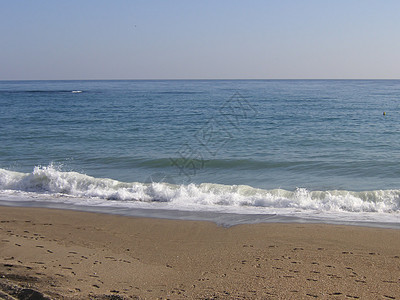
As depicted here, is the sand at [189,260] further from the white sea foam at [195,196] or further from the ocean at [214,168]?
the white sea foam at [195,196]

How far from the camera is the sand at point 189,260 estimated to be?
4633 mm

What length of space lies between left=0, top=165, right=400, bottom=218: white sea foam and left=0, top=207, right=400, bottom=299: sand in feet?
5.11

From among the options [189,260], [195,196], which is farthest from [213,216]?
[189,260]

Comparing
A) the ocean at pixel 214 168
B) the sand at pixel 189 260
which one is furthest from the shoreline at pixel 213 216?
the sand at pixel 189 260

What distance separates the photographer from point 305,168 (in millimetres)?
12852

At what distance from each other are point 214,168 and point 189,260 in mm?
7792

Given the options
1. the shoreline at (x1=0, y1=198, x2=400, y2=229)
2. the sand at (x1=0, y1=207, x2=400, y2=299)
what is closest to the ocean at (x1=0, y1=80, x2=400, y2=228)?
the shoreline at (x1=0, y1=198, x2=400, y2=229)

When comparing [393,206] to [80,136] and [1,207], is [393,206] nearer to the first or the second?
[1,207]

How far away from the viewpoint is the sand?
4.63 meters

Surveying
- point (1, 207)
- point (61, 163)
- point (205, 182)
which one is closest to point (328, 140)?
point (205, 182)

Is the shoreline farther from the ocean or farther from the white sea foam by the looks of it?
the white sea foam

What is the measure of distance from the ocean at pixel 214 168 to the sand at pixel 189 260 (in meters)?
1.01

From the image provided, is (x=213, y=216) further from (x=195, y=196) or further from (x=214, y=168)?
(x=214, y=168)

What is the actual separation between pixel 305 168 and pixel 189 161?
→ 4224 millimetres
